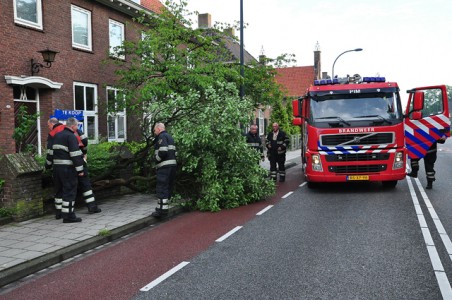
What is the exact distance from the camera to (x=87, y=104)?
1559cm

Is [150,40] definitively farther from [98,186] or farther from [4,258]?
[4,258]

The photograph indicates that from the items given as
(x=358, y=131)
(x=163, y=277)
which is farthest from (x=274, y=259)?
(x=358, y=131)

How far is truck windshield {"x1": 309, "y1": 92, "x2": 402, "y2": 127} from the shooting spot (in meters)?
10.4

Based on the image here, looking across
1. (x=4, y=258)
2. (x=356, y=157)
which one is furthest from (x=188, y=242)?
(x=356, y=157)

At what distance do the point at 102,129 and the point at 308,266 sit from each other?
511 inches

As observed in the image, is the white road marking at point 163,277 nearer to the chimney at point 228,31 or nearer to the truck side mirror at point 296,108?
the truck side mirror at point 296,108

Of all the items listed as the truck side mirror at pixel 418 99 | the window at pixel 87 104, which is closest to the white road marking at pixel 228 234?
the truck side mirror at pixel 418 99

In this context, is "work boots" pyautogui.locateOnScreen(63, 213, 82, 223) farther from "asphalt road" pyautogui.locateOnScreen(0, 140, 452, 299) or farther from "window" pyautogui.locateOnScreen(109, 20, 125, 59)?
"window" pyautogui.locateOnScreen(109, 20, 125, 59)

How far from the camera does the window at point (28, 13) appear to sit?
12.5m

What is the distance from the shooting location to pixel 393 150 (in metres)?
10.3

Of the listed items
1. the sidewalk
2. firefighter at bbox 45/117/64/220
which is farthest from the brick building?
the sidewalk

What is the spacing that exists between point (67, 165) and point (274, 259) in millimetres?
4114

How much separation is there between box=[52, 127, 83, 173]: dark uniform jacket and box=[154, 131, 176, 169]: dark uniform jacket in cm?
144

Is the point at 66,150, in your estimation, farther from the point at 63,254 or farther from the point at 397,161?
the point at 397,161
